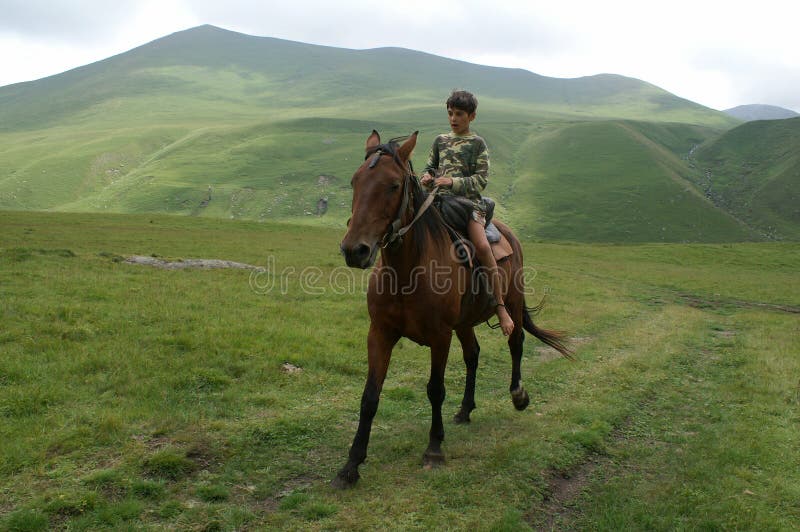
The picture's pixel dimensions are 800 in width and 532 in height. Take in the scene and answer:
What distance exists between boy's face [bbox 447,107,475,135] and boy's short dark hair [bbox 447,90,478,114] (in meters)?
0.05

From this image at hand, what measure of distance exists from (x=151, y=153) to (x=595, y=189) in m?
126

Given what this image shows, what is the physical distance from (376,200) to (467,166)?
8.15 feet

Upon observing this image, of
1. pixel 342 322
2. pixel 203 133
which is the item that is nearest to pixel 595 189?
pixel 203 133

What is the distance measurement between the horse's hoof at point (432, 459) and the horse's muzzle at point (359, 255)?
9.67 feet

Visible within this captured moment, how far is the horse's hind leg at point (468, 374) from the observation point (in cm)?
869

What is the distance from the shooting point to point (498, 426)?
844 cm

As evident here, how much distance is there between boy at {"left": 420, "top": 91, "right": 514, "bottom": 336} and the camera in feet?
24.9

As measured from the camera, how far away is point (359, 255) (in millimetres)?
5355

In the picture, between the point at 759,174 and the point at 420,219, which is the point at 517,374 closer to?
the point at 420,219

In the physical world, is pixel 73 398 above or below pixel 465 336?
below

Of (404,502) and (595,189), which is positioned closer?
(404,502)

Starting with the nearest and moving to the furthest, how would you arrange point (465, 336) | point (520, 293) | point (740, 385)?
1. point (465, 336)
2. point (520, 293)
3. point (740, 385)

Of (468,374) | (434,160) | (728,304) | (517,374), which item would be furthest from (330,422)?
(728,304)

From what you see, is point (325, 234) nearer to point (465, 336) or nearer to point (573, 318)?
point (573, 318)
